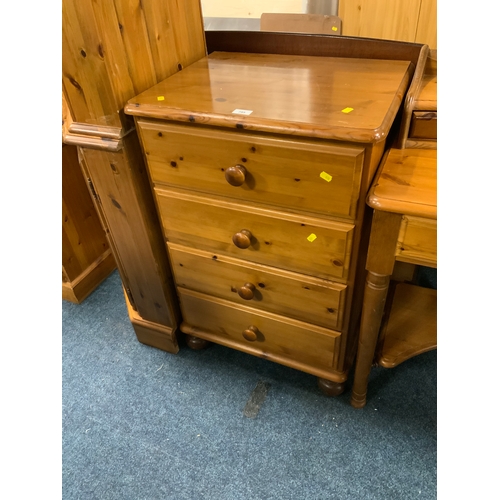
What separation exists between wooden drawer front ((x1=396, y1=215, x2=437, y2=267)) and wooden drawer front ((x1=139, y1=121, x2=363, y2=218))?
0.35 ft

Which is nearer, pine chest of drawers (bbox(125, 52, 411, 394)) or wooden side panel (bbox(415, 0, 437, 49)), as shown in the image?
pine chest of drawers (bbox(125, 52, 411, 394))

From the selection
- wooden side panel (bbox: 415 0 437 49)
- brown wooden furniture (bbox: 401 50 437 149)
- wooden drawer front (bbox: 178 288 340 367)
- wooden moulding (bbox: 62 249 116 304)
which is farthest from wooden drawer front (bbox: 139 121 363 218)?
wooden side panel (bbox: 415 0 437 49)

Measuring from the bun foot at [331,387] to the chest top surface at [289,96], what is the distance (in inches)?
29.7

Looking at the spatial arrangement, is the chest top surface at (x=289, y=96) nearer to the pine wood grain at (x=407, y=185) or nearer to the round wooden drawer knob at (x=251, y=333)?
the pine wood grain at (x=407, y=185)

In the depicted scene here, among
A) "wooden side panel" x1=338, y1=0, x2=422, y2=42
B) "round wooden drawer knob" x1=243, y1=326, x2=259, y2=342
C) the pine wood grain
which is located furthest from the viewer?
"wooden side panel" x1=338, y1=0, x2=422, y2=42

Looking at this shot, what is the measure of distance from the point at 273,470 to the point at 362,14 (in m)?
1.55

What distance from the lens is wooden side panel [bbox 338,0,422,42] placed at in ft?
4.75

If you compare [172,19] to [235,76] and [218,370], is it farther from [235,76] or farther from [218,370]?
[218,370]

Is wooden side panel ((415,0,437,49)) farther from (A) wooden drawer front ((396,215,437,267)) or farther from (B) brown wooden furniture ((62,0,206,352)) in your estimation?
(A) wooden drawer front ((396,215,437,267))

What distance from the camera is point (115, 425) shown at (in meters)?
1.20

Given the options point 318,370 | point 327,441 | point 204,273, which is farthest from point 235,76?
point 327,441

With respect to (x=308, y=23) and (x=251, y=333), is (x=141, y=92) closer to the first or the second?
(x=251, y=333)

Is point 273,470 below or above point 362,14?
below

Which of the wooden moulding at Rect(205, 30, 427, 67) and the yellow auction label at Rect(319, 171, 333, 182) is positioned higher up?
the wooden moulding at Rect(205, 30, 427, 67)
